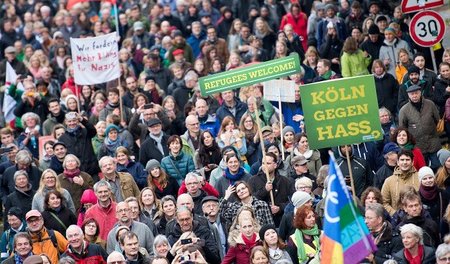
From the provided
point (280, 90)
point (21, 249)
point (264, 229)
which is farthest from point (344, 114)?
point (280, 90)

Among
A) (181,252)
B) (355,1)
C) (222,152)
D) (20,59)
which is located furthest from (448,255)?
(20,59)

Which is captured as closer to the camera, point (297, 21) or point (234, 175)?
point (234, 175)

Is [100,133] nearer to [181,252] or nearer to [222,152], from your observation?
[222,152]

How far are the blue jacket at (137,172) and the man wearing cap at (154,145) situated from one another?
81 centimetres

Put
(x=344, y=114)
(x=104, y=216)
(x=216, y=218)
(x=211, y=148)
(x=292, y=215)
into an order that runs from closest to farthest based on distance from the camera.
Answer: (x=344, y=114)
(x=292, y=215)
(x=216, y=218)
(x=104, y=216)
(x=211, y=148)

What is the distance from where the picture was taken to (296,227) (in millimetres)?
17734

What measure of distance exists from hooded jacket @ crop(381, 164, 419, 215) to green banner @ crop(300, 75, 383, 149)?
1.17 meters

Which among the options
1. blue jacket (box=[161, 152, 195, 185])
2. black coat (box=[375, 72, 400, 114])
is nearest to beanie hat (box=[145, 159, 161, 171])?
blue jacket (box=[161, 152, 195, 185])

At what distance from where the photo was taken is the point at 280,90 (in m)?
23.4

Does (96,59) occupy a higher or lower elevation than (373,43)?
higher

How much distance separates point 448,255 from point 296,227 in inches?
96.3

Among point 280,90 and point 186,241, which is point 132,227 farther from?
point 280,90

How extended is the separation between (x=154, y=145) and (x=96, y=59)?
3.60 metres

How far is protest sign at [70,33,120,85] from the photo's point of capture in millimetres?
25406
